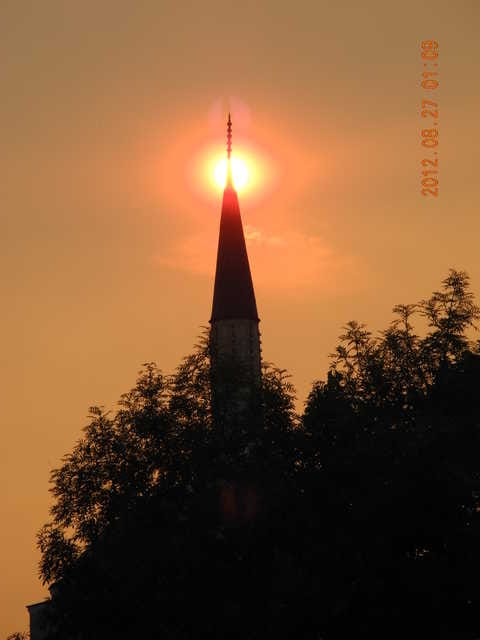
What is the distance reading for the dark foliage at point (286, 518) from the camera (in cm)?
3469

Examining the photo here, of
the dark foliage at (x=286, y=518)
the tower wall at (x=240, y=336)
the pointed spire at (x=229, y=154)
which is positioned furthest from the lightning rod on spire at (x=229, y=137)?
the dark foliage at (x=286, y=518)

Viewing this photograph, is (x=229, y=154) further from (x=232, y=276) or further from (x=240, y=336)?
(x=240, y=336)

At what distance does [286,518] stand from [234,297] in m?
36.8

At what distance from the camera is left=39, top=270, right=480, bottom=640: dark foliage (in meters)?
34.7

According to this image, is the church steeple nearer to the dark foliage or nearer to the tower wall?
the tower wall

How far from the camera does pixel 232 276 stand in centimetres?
7369

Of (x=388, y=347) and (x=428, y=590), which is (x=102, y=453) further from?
(x=428, y=590)

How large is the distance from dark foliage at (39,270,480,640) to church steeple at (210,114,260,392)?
2655cm

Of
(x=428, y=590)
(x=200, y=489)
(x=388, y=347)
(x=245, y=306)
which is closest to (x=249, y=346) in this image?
(x=245, y=306)

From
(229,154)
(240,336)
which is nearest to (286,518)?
(240,336)

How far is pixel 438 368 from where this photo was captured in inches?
1683

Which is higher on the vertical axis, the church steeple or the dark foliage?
the church steeple

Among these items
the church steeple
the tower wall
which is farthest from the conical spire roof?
the tower wall

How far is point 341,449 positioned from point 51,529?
39.9 ft
